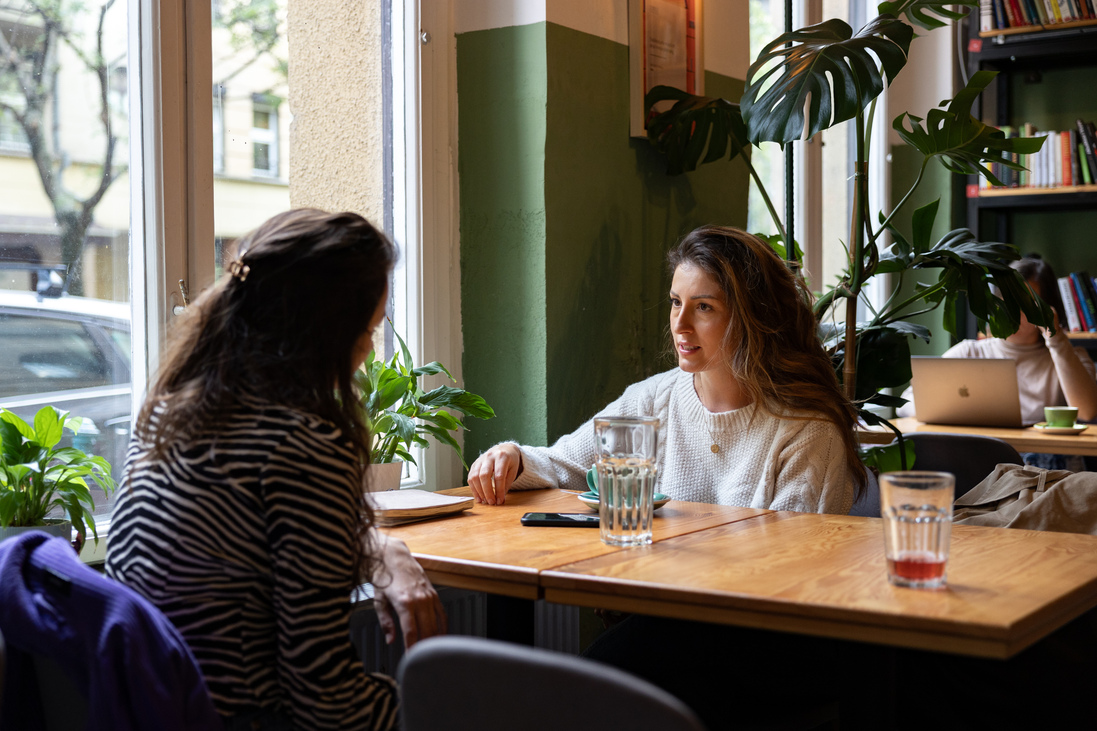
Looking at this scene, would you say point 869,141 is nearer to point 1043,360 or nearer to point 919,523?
point 1043,360

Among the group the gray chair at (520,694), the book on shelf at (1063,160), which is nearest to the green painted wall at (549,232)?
the gray chair at (520,694)

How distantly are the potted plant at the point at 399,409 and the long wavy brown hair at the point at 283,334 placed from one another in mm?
817

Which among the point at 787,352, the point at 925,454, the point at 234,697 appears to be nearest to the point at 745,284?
the point at 787,352

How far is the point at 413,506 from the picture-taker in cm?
175

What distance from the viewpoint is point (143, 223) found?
203 centimetres

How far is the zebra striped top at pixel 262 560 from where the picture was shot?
3.61 ft

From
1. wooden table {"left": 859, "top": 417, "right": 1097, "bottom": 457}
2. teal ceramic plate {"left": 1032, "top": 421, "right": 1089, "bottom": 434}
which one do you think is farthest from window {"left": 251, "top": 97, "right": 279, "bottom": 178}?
teal ceramic plate {"left": 1032, "top": 421, "right": 1089, "bottom": 434}

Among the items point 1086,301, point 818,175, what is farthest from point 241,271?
point 1086,301

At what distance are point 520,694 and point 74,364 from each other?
1.39 m

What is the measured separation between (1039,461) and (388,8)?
2.67 meters

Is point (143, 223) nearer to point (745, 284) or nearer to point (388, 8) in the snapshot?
point (388, 8)

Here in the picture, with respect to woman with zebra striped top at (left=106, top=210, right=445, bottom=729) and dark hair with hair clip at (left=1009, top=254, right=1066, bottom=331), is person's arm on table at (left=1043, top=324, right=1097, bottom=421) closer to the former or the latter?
dark hair with hair clip at (left=1009, top=254, right=1066, bottom=331)

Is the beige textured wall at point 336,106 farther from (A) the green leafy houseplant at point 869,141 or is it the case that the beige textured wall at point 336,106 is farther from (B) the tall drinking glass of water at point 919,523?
(B) the tall drinking glass of water at point 919,523

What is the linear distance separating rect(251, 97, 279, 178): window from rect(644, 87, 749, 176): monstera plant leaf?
1027 mm
